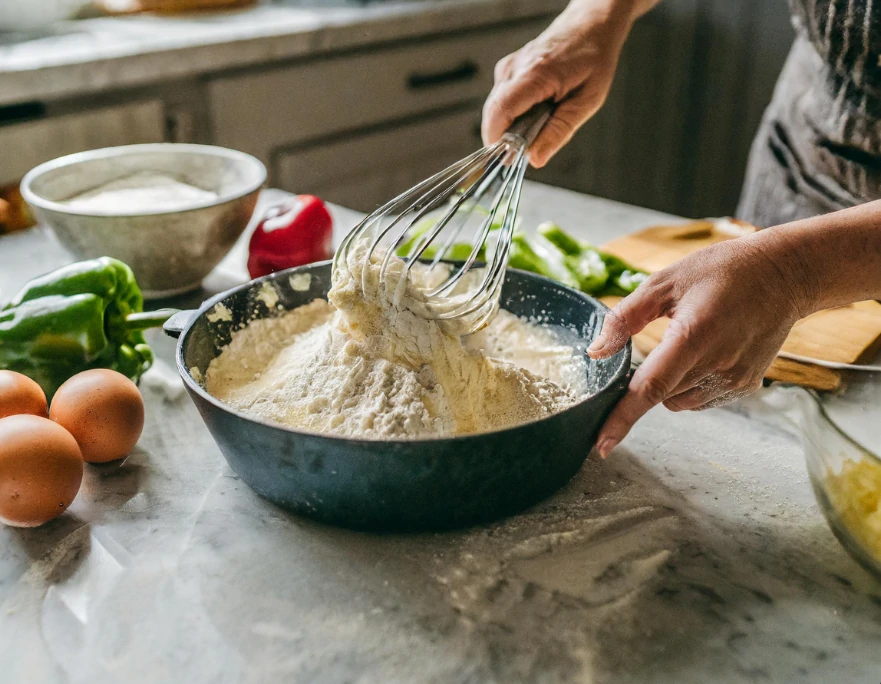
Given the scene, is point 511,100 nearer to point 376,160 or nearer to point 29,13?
point 376,160

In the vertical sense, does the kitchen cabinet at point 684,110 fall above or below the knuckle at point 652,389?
below

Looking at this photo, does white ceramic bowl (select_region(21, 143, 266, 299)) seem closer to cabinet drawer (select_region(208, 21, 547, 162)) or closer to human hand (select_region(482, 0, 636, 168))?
human hand (select_region(482, 0, 636, 168))

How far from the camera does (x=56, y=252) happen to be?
48.0 inches

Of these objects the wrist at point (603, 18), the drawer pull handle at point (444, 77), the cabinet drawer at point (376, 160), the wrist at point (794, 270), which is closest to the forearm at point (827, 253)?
the wrist at point (794, 270)

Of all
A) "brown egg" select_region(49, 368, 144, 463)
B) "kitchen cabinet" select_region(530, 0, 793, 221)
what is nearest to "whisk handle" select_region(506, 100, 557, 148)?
"brown egg" select_region(49, 368, 144, 463)

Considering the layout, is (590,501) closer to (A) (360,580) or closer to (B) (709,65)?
(A) (360,580)

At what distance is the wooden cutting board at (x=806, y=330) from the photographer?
0.87m

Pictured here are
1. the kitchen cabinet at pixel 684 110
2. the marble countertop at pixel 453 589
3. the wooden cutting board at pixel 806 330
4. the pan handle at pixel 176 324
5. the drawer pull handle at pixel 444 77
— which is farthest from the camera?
the kitchen cabinet at pixel 684 110

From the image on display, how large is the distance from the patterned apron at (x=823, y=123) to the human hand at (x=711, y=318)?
501 mm

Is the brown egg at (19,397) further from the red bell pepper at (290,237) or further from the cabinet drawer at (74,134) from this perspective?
the cabinet drawer at (74,134)

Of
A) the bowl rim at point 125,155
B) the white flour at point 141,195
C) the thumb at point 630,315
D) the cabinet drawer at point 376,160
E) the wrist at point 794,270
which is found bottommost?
the cabinet drawer at point 376,160

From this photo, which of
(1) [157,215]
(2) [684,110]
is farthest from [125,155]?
(2) [684,110]

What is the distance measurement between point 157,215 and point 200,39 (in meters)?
0.84

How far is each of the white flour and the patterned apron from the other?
811mm
